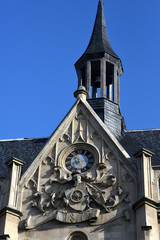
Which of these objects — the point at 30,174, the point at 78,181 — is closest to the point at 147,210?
the point at 78,181

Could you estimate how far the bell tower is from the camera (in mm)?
36344

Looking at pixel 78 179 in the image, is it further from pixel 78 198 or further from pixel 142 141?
pixel 142 141

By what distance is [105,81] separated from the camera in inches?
1502

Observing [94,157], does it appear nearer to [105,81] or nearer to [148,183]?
[148,183]

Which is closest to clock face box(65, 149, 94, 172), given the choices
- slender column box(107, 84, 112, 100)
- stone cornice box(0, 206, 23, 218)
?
stone cornice box(0, 206, 23, 218)

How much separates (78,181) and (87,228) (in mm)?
2408

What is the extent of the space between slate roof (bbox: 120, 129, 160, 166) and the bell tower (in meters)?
0.74

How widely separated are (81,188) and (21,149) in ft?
23.6

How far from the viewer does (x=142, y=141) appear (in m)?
34.5

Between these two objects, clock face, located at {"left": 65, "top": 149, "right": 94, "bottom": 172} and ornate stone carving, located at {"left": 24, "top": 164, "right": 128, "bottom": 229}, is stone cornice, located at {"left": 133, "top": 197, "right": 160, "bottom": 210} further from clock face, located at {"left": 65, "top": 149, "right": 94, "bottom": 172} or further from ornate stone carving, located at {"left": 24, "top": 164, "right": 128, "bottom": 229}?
clock face, located at {"left": 65, "top": 149, "right": 94, "bottom": 172}

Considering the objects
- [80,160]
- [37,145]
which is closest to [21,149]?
[37,145]

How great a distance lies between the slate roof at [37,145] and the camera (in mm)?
33050

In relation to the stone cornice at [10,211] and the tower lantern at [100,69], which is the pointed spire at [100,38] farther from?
the stone cornice at [10,211]

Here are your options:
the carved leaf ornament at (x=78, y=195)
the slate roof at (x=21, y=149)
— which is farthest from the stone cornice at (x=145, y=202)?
the slate roof at (x=21, y=149)
